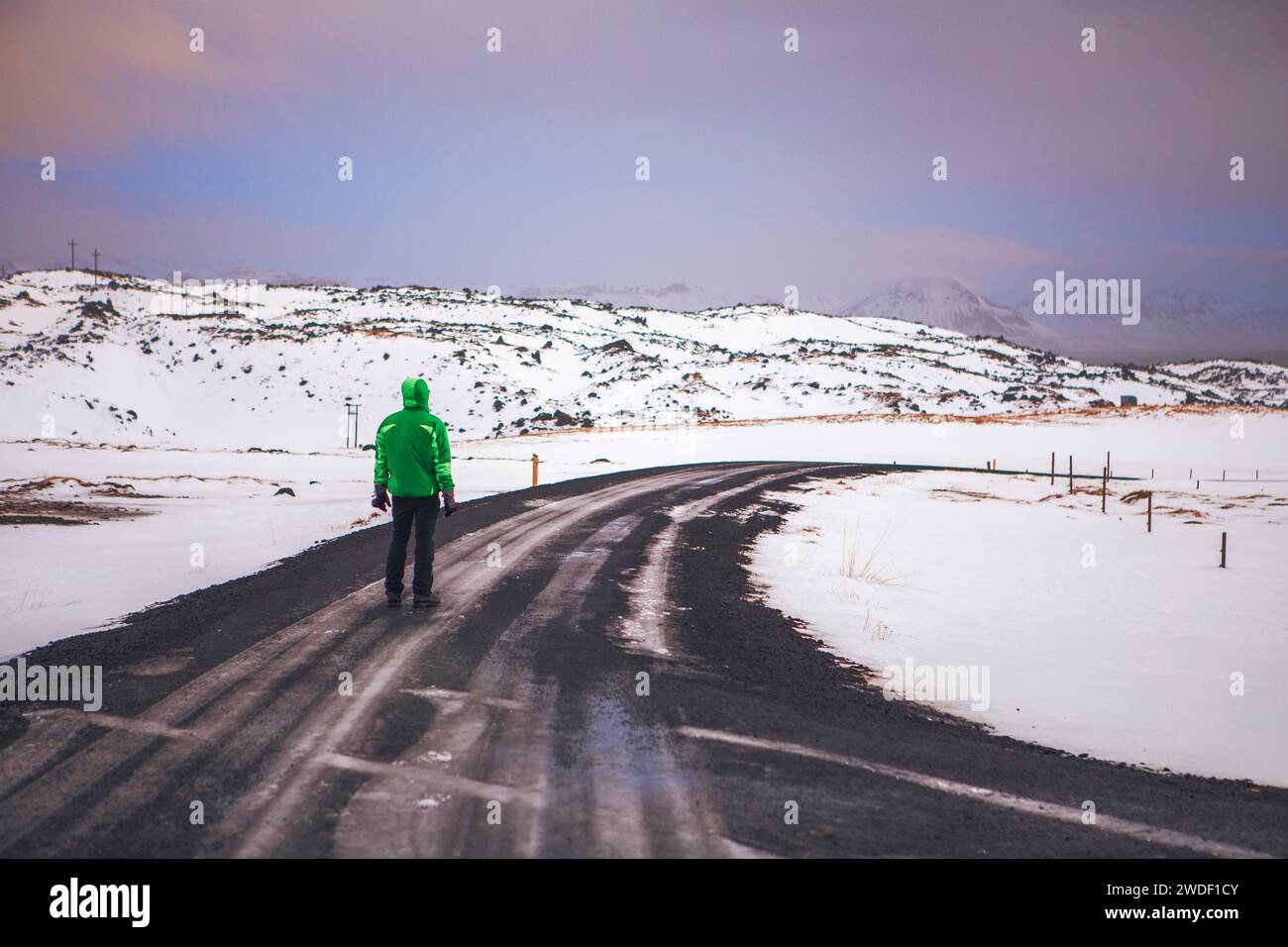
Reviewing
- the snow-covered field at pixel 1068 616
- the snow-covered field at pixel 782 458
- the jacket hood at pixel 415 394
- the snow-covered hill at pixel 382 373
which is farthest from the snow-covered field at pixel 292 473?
the snow-covered hill at pixel 382 373

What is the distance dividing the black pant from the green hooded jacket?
13 cm

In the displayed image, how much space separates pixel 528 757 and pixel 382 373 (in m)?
77.2

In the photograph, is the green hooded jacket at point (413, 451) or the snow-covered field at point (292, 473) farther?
the snow-covered field at point (292, 473)

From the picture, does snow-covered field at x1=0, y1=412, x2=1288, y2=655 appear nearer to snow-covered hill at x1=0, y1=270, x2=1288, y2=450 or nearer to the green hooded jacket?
the green hooded jacket

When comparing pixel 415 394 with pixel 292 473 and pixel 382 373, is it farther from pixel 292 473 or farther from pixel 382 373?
pixel 382 373

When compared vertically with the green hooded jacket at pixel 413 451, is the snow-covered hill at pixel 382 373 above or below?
above

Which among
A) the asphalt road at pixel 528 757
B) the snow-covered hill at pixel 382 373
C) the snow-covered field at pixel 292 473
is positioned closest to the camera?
the asphalt road at pixel 528 757

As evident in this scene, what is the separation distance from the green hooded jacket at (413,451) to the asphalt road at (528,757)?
138cm

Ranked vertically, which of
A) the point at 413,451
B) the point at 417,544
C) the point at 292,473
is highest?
the point at 413,451

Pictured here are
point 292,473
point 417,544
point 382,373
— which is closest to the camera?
point 417,544

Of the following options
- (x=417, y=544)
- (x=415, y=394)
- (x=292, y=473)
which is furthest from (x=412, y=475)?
(x=292, y=473)

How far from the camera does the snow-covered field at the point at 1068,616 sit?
7109 mm

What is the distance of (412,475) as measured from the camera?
9438 millimetres

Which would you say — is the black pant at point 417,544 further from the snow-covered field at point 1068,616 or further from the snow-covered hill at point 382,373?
the snow-covered hill at point 382,373
